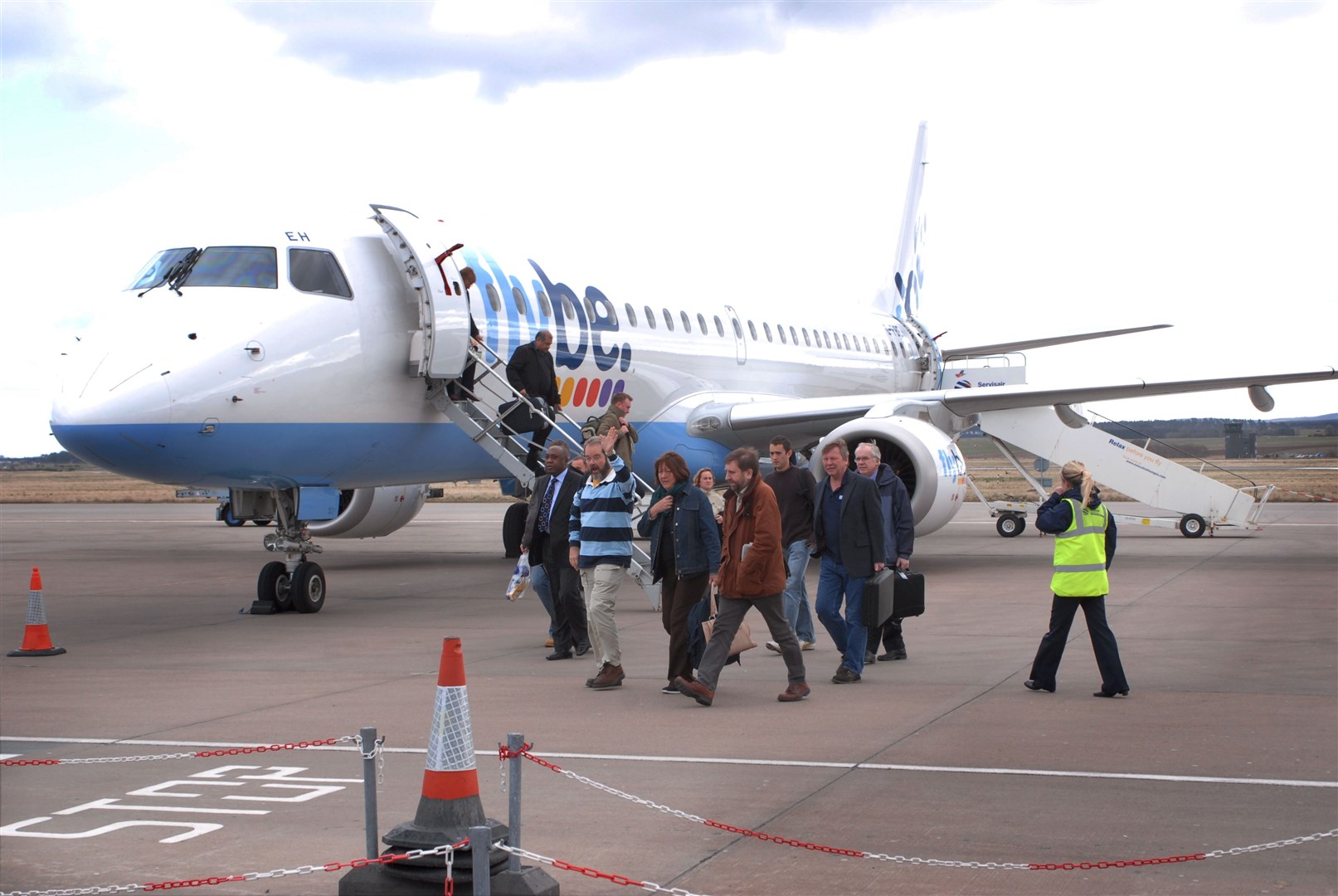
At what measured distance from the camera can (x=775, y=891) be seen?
16.1ft

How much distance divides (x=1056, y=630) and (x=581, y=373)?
805 cm

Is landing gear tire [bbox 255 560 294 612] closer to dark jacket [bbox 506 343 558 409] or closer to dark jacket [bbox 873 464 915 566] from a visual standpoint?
dark jacket [bbox 506 343 558 409]

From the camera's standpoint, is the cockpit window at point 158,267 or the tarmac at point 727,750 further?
the cockpit window at point 158,267

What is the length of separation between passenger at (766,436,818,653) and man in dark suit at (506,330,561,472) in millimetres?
3960

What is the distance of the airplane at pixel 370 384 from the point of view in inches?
462

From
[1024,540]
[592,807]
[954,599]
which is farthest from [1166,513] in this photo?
[592,807]

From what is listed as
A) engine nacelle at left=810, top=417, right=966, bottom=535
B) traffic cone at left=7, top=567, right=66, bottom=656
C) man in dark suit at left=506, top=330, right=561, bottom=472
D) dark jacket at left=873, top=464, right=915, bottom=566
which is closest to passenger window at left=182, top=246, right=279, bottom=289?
man in dark suit at left=506, top=330, right=561, bottom=472

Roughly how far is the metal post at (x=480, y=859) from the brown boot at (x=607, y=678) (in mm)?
4910

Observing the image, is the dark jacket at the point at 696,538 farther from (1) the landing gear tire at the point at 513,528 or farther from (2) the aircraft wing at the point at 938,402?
(1) the landing gear tire at the point at 513,528

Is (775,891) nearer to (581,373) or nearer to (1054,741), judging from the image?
(1054,741)

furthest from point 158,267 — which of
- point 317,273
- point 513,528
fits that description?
point 513,528

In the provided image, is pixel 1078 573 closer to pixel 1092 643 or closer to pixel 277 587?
pixel 1092 643

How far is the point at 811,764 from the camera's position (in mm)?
6988

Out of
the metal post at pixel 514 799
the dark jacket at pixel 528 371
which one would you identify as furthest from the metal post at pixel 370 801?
the dark jacket at pixel 528 371
